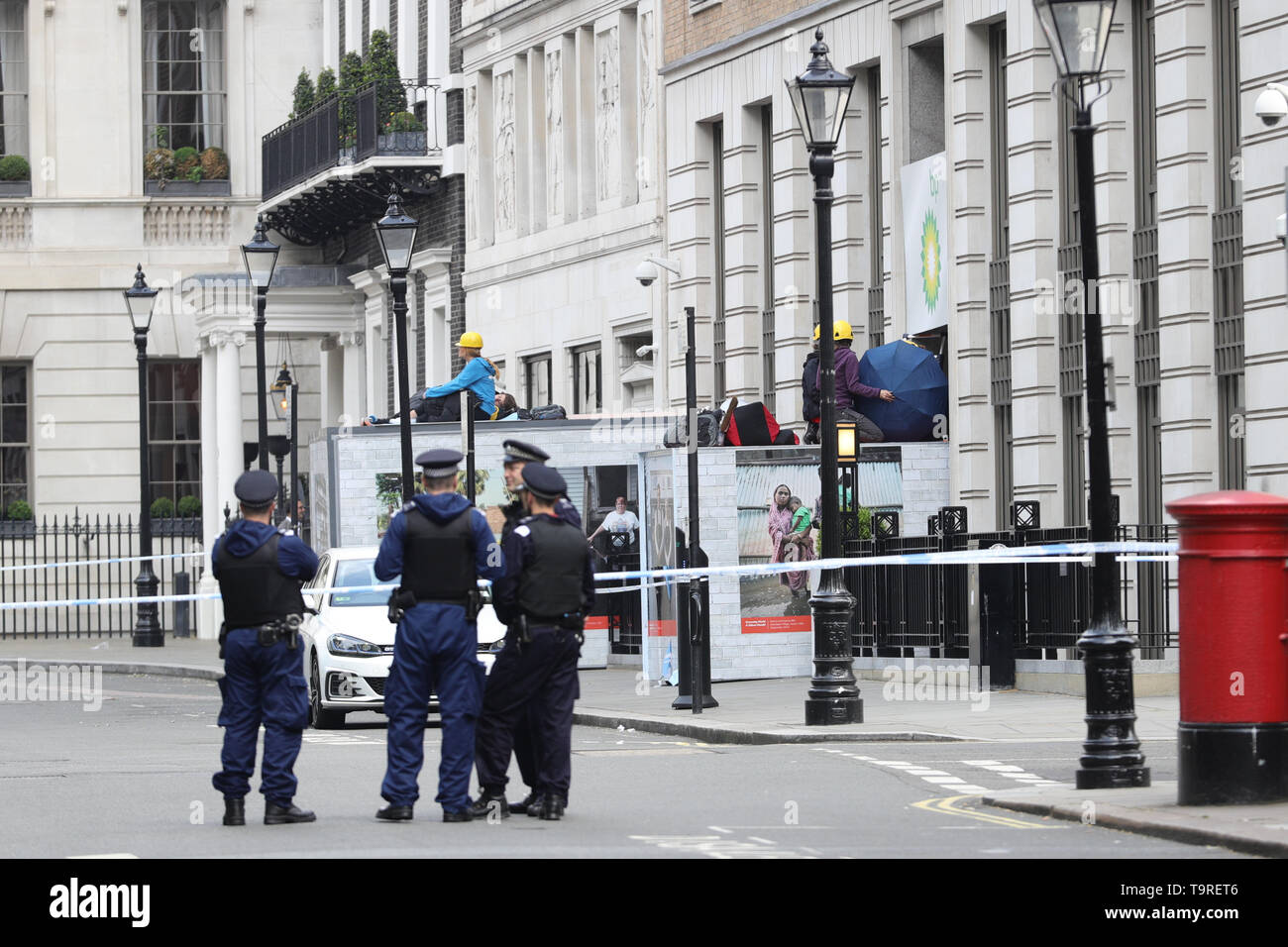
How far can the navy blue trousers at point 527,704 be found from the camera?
1407 centimetres

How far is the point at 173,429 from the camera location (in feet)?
165

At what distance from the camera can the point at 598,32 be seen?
3669 cm

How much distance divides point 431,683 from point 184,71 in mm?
37967

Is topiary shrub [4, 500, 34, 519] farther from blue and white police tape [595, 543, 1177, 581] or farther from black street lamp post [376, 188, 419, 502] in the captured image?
blue and white police tape [595, 543, 1177, 581]

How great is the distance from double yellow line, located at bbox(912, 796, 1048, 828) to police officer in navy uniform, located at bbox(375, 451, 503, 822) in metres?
2.44

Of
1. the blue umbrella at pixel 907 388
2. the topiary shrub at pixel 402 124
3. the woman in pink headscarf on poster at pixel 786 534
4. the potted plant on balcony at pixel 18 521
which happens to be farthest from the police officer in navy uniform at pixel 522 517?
the potted plant on balcony at pixel 18 521

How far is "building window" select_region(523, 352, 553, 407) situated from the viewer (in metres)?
38.9

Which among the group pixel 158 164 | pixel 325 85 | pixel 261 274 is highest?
pixel 325 85

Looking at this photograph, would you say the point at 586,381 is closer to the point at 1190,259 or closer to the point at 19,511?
the point at 1190,259

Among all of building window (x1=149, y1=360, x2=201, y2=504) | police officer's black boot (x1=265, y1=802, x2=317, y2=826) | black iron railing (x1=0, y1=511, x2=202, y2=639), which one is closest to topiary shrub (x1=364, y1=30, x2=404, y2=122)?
black iron railing (x1=0, y1=511, x2=202, y2=639)

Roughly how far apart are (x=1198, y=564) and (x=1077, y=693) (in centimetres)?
934

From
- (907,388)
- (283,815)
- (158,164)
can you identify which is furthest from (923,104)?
(158,164)

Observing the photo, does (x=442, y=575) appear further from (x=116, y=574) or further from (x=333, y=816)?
(x=116, y=574)
